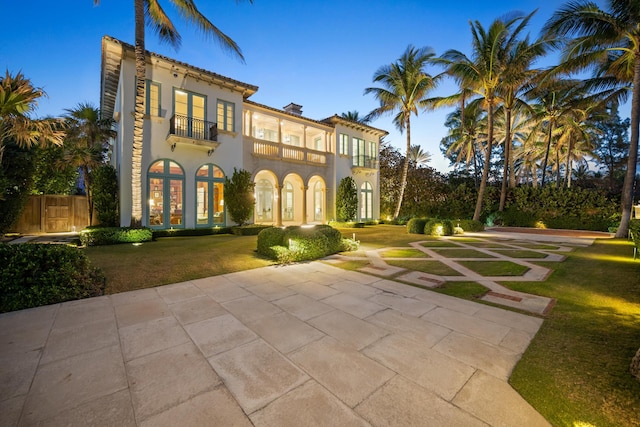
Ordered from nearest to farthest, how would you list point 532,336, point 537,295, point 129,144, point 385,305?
point 532,336 < point 385,305 < point 537,295 < point 129,144

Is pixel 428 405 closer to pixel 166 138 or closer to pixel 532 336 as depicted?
pixel 532 336

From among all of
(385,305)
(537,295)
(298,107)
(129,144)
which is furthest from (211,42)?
(537,295)

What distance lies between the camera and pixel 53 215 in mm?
14367

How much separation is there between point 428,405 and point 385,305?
2.24 m

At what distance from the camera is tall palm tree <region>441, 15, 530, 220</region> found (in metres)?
15.1

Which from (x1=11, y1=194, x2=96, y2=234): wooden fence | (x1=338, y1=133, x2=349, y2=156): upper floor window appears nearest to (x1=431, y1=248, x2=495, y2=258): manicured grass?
(x1=338, y1=133, x2=349, y2=156): upper floor window

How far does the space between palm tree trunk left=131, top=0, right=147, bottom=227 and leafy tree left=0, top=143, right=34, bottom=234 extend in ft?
17.7

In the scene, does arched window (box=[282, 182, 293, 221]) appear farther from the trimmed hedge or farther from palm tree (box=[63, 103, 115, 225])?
palm tree (box=[63, 103, 115, 225])

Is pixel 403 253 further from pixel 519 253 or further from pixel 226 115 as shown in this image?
pixel 226 115

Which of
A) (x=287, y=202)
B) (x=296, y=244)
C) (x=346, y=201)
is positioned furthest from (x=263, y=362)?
(x=287, y=202)

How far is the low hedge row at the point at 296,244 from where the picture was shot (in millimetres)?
7697

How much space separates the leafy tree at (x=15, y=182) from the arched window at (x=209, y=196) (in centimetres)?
745

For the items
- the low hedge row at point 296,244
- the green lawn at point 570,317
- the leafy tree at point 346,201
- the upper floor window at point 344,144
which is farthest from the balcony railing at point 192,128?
the upper floor window at point 344,144

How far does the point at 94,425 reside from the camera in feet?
6.35
